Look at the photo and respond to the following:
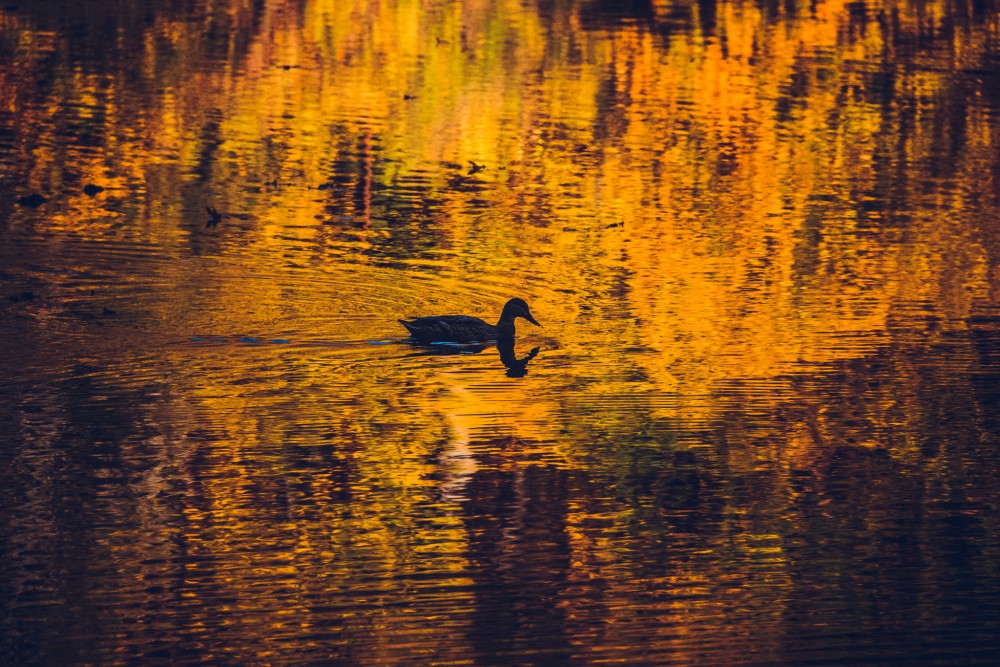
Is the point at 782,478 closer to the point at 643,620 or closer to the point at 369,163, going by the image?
the point at 643,620

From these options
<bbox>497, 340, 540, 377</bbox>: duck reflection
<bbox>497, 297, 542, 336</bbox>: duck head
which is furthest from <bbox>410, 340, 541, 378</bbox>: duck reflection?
<bbox>497, 297, 542, 336</bbox>: duck head

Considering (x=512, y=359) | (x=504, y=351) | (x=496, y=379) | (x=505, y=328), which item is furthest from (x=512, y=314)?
(x=496, y=379)

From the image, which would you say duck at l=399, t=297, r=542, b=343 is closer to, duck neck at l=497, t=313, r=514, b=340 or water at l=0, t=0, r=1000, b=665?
duck neck at l=497, t=313, r=514, b=340

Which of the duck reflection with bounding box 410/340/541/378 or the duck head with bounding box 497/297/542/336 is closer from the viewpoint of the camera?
the duck reflection with bounding box 410/340/541/378

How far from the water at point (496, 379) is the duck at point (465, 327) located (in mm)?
150

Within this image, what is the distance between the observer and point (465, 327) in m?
15.3

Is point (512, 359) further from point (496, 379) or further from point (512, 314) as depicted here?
point (512, 314)

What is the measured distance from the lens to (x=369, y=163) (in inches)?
932

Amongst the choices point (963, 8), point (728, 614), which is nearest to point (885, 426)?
point (728, 614)

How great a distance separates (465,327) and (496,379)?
925 mm

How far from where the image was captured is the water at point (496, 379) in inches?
384

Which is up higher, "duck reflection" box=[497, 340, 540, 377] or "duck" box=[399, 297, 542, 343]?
"duck" box=[399, 297, 542, 343]

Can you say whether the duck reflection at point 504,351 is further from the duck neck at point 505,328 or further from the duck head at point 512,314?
→ the duck head at point 512,314

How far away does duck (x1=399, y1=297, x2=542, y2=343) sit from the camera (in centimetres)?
1509
